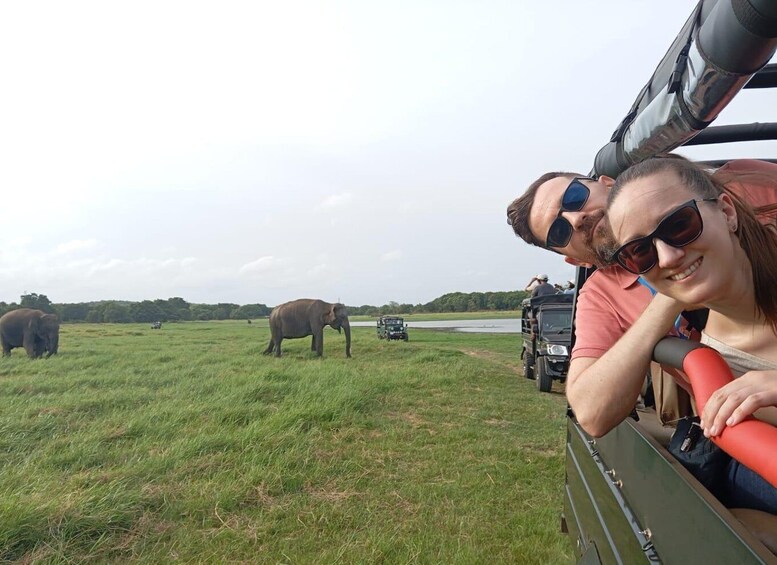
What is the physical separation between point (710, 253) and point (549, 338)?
26.1ft

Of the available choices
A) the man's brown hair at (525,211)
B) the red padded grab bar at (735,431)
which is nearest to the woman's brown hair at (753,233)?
the red padded grab bar at (735,431)

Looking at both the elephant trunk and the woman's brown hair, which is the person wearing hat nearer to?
the elephant trunk

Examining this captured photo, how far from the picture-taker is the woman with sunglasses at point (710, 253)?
1.09 meters

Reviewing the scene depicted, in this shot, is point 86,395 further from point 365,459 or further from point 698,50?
point 698,50

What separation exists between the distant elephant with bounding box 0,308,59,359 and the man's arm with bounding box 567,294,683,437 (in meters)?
17.9

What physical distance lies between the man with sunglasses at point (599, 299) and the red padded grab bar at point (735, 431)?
29 cm

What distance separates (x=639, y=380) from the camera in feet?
4.53

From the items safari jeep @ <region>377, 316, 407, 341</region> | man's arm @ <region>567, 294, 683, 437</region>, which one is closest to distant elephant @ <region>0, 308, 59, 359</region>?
safari jeep @ <region>377, 316, 407, 341</region>

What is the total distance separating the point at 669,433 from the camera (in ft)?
5.55

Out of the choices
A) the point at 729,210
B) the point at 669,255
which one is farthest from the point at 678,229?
the point at 729,210

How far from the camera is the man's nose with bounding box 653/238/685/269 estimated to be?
3.55 ft

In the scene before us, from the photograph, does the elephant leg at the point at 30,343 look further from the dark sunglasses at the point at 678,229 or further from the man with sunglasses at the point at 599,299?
the dark sunglasses at the point at 678,229

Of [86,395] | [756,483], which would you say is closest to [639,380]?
[756,483]

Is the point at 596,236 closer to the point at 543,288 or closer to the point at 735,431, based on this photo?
the point at 735,431
